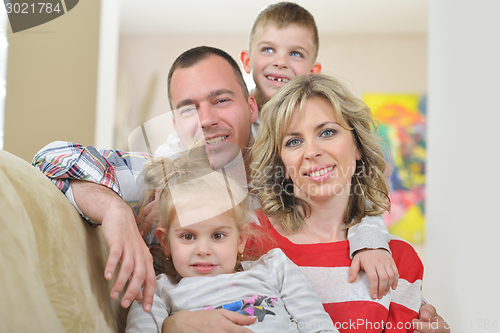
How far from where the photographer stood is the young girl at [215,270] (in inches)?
33.1

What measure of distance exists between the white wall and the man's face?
65 cm

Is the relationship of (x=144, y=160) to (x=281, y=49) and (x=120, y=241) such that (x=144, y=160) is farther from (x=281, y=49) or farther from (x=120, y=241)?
(x=281, y=49)

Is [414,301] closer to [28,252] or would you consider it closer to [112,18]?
[28,252]

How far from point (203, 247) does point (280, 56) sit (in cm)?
103

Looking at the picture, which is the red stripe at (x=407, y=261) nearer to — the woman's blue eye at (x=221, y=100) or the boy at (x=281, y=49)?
the woman's blue eye at (x=221, y=100)

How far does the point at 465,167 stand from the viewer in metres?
1.05

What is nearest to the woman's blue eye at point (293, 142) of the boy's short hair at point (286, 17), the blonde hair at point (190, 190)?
the blonde hair at point (190, 190)

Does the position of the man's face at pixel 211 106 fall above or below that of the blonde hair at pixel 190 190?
above

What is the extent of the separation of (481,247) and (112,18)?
3.05 m

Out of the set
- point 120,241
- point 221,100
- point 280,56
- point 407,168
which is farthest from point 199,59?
point 407,168

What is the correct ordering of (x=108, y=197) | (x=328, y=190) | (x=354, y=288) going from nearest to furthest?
(x=108, y=197)
(x=354, y=288)
(x=328, y=190)

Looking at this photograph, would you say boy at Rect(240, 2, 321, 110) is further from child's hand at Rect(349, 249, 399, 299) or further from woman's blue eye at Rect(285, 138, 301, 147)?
child's hand at Rect(349, 249, 399, 299)

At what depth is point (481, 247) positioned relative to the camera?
92 centimetres

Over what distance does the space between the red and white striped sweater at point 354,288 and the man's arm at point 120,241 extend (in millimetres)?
420
